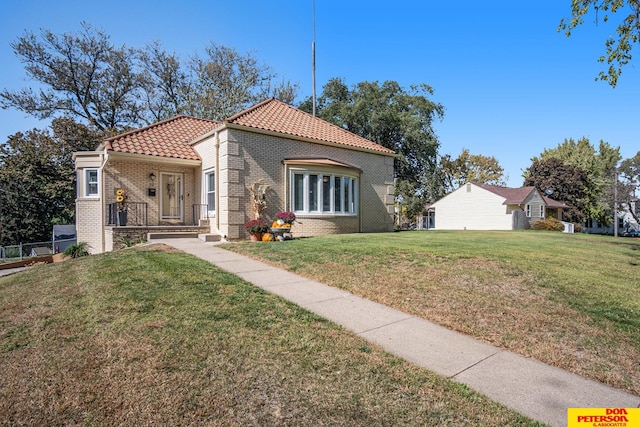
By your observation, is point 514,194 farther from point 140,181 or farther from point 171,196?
point 140,181

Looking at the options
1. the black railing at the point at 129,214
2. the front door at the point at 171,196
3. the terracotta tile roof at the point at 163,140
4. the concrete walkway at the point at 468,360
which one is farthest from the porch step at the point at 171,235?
the concrete walkway at the point at 468,360

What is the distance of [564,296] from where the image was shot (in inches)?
215

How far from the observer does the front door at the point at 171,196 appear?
14.1m

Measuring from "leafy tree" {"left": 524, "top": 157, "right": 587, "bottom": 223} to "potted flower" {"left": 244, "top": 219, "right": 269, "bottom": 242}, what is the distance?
40.6 m

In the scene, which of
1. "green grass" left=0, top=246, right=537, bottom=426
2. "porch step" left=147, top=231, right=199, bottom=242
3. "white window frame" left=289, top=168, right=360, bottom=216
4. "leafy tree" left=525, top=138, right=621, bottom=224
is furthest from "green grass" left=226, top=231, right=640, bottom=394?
"leafy tree" left=525, top=138, right=621, bottom=224

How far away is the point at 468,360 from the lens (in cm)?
361

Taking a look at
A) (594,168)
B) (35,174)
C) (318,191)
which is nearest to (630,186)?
(594,168)

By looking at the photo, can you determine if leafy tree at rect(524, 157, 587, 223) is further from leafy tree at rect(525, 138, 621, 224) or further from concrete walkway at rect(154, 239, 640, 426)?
concrete walkway at rect(154, 239, 640, 426)

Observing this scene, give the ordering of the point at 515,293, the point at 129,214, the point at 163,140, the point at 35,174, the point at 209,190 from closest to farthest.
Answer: the point at 515,293 → the point at 129,214 → the point at 209,190 → the point at 163,140 → the point at 35,174

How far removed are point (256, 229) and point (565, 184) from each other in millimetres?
42384

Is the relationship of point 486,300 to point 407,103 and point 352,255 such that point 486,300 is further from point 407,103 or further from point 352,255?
point 407,103

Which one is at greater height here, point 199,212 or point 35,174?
point 35,174

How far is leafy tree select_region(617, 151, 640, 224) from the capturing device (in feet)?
136

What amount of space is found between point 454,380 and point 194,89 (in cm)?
3131
